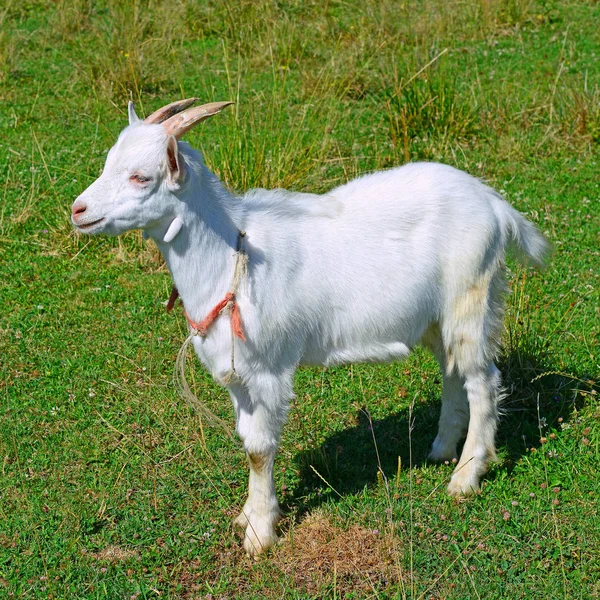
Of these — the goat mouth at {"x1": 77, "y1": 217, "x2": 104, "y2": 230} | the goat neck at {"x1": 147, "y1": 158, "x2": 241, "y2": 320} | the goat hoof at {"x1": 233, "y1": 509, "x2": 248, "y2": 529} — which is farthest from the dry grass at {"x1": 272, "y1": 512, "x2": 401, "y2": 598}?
the goat mouth at {"x1": 77, "y1": 217, "x2": 104, "y2": 230}

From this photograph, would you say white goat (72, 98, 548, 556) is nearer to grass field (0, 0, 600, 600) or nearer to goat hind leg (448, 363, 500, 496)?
goat hind leg (448, 363, 500, 496)

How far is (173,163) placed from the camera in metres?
3.83

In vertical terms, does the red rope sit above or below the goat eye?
below

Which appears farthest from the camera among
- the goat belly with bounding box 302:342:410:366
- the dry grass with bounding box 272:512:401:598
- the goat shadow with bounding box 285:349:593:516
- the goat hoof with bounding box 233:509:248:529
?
the goat shadow with bounding box 285:349:593:516

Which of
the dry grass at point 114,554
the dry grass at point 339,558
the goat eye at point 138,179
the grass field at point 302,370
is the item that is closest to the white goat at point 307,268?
the goat eye at point 138,179

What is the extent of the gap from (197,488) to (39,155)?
457 cm

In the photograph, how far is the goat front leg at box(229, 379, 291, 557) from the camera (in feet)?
14.3

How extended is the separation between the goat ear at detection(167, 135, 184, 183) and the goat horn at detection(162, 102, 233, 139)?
0.11 m

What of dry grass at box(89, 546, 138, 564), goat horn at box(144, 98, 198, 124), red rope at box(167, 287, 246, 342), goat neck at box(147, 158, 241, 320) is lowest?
dry grass at box(89, 546, 138, 564)

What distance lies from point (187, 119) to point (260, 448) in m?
1.55

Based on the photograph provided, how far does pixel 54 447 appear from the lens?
Result: 5.23 metres

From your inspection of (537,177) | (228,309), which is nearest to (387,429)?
(228,309)

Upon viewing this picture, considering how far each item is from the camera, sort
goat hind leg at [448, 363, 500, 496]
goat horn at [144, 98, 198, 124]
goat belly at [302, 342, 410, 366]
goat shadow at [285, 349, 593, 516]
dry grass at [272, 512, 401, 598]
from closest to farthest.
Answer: goat horn at [144, 98, 198, 124]
dry grass at [272, 512, 401, 598]
goat belly at [302, 342, 410, 366]
goat hind leg at [448, 363, 500, 496]
goat shadow at [285, 349, 593, 516]

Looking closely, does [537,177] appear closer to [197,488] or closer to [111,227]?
[197,488]
